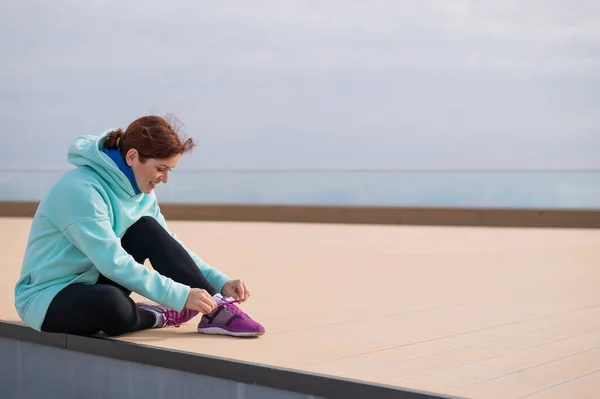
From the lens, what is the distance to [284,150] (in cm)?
1535

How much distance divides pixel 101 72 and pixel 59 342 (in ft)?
49.8

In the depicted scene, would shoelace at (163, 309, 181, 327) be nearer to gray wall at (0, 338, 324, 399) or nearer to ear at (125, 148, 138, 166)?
gray wall at (0, 338, 324, 399)

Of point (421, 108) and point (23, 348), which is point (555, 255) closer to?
point (23, 348)

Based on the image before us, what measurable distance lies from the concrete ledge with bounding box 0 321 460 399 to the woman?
0.20ft

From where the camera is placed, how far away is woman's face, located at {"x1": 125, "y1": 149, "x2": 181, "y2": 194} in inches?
104

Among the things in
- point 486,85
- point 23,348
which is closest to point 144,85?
point 486,85

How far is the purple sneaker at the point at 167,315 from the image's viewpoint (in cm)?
290

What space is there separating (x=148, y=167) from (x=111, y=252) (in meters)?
0.27

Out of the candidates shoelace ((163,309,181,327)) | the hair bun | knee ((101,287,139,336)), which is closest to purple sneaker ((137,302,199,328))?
shoelace ((163,309,181,327))

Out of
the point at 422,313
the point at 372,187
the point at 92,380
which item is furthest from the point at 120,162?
the point at 372,187

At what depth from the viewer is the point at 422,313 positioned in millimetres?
3375

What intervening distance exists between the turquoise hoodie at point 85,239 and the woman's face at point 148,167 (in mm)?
38

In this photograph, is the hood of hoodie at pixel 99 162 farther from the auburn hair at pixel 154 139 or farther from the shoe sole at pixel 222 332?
the shoe sole at pixel 222 332

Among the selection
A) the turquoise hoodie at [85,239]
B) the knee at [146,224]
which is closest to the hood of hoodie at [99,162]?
the turquoise hoodie at [85,239]
